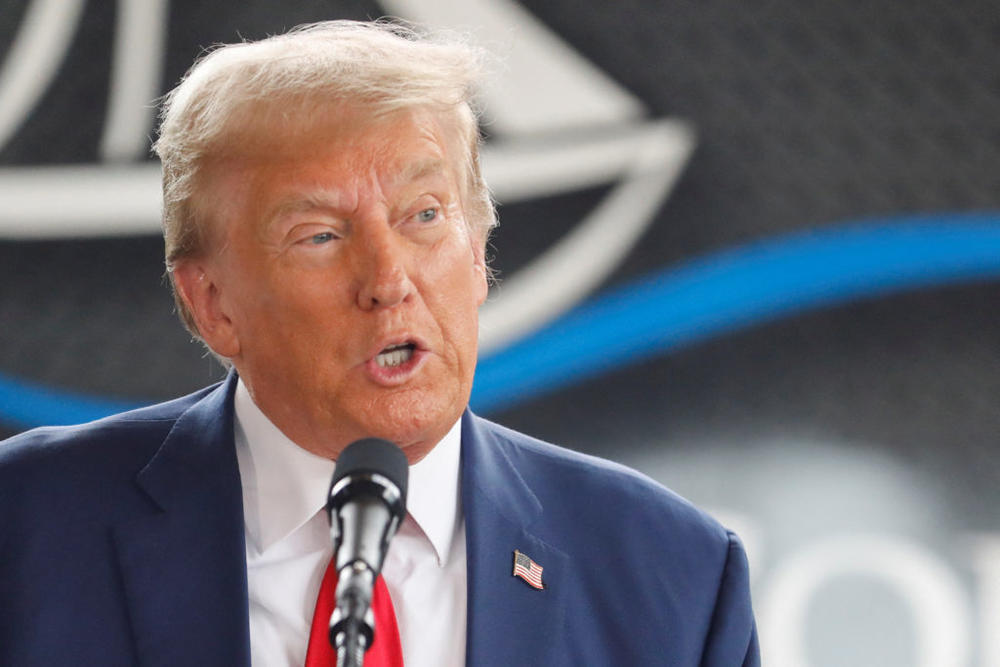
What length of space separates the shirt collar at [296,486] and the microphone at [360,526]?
49 cm

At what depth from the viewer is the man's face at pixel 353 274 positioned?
144 centimetres

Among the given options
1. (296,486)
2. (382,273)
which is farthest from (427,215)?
(296,486)

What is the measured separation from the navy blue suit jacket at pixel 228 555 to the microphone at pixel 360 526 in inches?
19.0

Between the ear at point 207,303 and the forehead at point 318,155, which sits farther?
the ear at point 207,303

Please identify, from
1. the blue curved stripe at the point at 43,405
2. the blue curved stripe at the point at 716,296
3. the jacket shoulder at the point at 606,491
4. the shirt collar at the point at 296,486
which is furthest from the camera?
the blue curved stripe at the point at 43,405

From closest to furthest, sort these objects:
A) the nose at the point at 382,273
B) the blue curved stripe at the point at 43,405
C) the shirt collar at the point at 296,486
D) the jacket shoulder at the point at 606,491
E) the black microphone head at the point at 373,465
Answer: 1. the black microphone head at the point at 373,465
2. the nose at the point at 382,273
3. the shirt collar at the point at 296,486
4. the jacket shoulder at the point at 606,491
5. the blue curved stripe at the point at 43,405

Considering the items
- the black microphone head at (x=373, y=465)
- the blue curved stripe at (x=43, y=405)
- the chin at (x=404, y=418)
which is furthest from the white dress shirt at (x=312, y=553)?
the blue curved stripe at (x=43, y=405)

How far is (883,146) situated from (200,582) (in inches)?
80.1

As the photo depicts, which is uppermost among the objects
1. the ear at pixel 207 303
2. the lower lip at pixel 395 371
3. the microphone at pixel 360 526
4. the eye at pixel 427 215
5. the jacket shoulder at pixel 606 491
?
the microphone at pixel 360 526

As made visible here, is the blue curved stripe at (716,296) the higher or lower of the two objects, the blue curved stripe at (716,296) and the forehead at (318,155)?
the lower

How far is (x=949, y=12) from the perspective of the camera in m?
2.92

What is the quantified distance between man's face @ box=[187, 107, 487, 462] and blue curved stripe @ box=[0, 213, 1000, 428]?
4.70ft

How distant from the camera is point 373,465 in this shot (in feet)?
3.36

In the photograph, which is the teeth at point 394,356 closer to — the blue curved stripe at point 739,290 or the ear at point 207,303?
the ear at point 207,303
